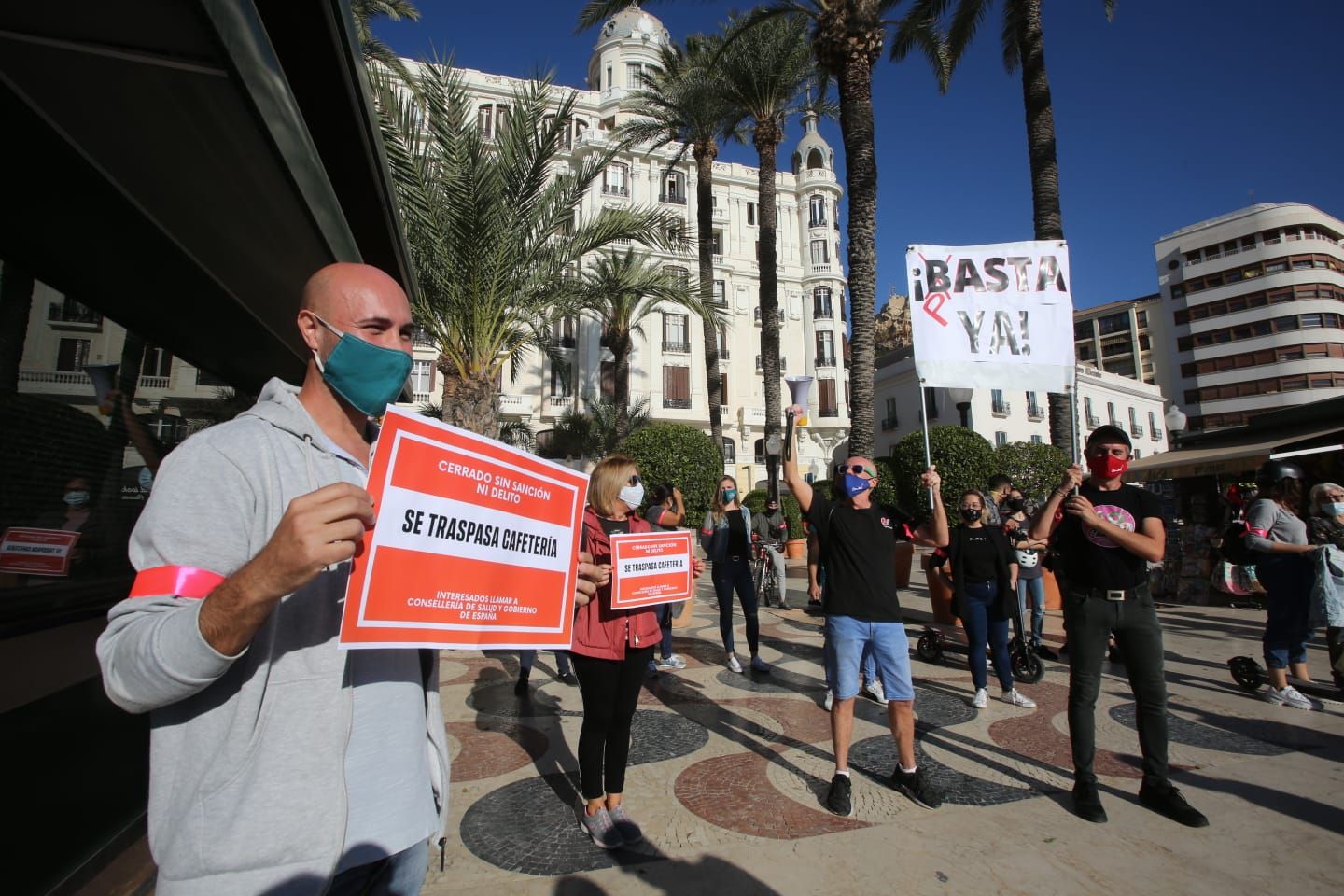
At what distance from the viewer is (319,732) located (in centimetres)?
126

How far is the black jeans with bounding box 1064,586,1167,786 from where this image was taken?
11.7ft

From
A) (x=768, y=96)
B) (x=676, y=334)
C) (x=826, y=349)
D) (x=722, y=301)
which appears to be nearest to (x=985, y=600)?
(x=768, y=96)

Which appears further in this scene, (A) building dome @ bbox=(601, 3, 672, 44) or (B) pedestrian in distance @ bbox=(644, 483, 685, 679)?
(A) building dome @ bbox=(601, 3, 672, 44)

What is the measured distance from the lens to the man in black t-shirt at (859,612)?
3662 mm

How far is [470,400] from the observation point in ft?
25.6

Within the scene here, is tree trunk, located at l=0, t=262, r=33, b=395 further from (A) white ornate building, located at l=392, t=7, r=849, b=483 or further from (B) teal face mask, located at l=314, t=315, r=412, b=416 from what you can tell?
(A) white ornate building, located at l=392, t=7, r=849, b=483

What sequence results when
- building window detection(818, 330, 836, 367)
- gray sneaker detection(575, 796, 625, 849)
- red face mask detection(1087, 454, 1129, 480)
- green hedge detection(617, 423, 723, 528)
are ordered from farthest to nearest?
building window detection(818, 330, 836, 367)
green hedge detection(617, 423, 723, 528)
red face mask detection(1087, 454, 1129, 480)
gray sneaker detection(575, 796, 625, 849)

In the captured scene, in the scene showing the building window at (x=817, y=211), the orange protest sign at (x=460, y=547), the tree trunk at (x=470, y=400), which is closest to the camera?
the orange protest sign at (x=460, y=547)

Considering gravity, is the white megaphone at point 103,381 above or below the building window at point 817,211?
below

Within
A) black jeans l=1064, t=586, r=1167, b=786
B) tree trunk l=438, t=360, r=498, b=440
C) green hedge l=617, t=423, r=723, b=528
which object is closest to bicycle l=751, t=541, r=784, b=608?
tree trunk l=438, t=360, r=498, b=440

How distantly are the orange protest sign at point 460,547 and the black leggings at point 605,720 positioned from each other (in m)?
1.35

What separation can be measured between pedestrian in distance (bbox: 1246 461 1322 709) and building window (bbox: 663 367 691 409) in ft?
100

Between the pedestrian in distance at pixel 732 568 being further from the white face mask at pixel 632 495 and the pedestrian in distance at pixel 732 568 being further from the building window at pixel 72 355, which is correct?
the building window at pixel 72 355

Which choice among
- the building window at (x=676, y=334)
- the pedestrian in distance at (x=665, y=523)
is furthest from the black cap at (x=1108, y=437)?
the building window at (x=676, y=334)
